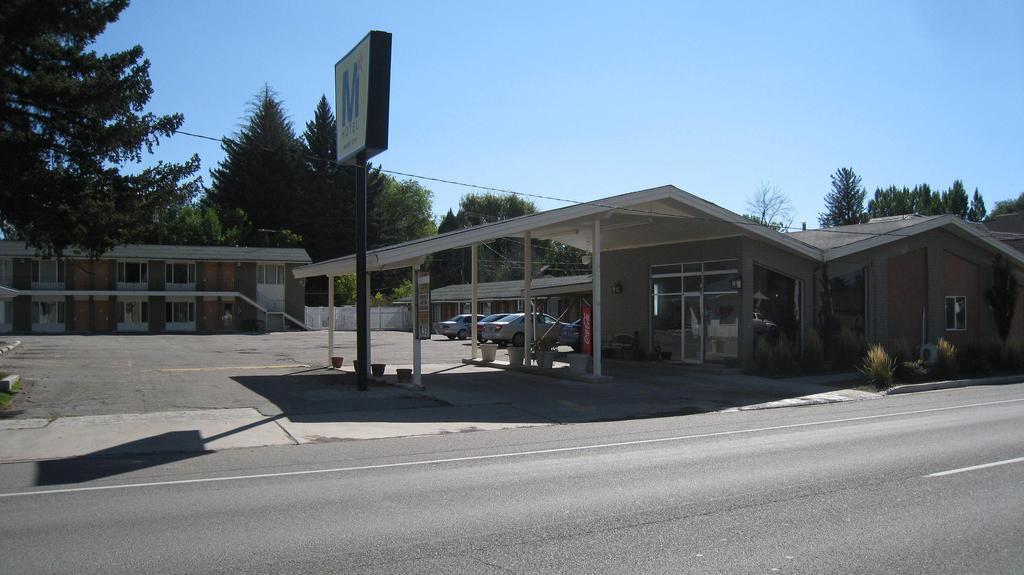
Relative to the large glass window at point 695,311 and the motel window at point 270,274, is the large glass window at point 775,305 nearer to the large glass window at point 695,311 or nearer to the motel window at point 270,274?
the large glass window at point 695,311

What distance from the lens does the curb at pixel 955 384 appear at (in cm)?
1903

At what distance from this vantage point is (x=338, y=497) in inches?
306

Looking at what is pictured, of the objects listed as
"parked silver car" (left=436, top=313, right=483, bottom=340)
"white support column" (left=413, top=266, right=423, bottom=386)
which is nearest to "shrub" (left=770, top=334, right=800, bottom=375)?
"white support column" (left=413, top=266, right=423, bottom=386)

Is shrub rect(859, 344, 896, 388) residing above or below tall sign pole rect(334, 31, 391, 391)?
below

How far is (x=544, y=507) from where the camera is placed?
7.19 meters

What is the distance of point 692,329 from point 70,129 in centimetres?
1770

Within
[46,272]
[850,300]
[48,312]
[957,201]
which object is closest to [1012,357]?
[850,300]

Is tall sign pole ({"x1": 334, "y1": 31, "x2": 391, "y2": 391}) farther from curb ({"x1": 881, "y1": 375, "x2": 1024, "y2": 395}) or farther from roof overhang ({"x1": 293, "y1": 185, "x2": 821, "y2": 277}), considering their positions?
curb ({"x1": 881, "y1": 375, "x2": 1024, "y2": 395})

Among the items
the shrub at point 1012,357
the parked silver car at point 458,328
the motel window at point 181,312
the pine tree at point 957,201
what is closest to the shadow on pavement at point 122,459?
the shrub at point 1012,357

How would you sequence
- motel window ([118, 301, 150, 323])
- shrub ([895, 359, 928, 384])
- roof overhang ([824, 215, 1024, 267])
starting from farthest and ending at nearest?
motel window ([118, 301, 150, 323])
roof overhang ([824, 215, 1024, 267])
shrub ([895, 359, 928, 384])

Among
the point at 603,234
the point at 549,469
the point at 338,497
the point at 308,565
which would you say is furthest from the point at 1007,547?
the point at 603,234

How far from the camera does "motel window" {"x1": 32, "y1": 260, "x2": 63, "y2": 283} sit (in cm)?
5053

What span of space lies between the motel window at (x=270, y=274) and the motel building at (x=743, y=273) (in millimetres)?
33627

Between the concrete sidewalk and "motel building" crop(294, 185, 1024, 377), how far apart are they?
2493mm
